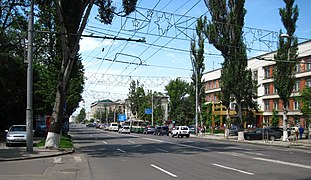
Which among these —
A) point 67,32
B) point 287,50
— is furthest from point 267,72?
point 67,32

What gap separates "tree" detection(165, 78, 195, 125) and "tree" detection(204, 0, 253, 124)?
4425 centimetres

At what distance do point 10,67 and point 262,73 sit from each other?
50.8m

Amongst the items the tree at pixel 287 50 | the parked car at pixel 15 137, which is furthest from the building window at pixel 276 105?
the parked car at pixel 15 137

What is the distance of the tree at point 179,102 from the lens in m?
95.4

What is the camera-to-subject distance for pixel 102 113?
179250 millimetres

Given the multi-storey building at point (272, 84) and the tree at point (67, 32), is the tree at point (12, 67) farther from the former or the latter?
the multi-storey building at point (272, 84)

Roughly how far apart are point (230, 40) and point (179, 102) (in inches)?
2368

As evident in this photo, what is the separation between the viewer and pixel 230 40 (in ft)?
139

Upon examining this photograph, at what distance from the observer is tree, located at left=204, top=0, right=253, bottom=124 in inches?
1572

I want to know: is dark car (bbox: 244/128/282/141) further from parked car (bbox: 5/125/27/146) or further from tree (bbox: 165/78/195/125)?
tree (bbox: 165/78/195/125)

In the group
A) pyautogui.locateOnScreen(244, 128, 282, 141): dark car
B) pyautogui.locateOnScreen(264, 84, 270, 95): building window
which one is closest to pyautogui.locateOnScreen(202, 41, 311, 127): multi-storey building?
pyautogui.locateOnScreen(264, 84, 270, 95): building window

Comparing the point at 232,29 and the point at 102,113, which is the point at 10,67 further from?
the point at 102,113

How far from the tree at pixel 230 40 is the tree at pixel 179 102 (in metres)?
44.3

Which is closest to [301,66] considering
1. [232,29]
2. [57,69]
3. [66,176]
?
[232,29]
